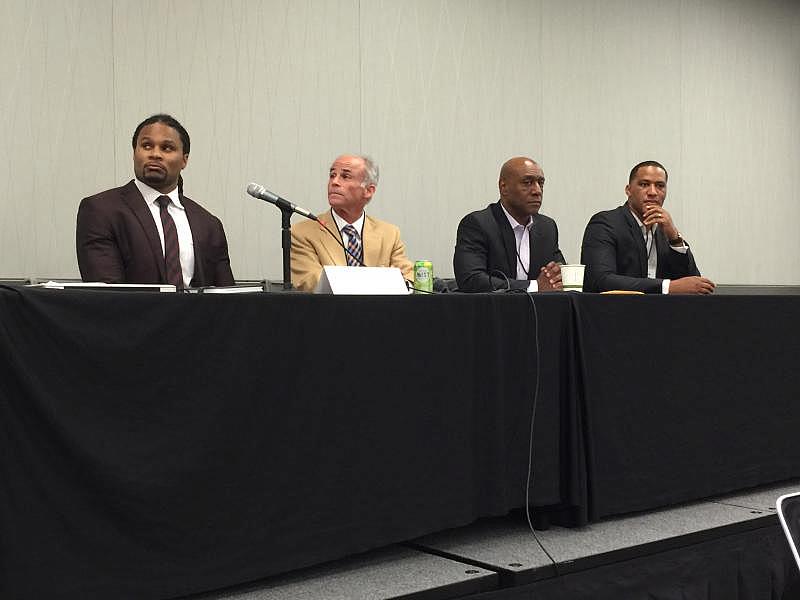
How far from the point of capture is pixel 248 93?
3.64 meters

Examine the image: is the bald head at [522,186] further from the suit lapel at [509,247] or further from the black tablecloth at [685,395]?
the black tablecloth at [685,395]

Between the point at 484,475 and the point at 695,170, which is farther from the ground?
the point at 695,170

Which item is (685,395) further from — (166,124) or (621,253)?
(166,124)

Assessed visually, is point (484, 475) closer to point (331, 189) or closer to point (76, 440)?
point (76, 440)

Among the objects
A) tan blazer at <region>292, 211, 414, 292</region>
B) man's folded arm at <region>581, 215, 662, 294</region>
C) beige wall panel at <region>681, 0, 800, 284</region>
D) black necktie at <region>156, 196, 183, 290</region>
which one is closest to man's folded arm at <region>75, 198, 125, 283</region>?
black necktie at <region>156, 196, 183, 290</region>

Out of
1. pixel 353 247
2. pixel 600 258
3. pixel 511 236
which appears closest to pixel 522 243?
pixel 511 236

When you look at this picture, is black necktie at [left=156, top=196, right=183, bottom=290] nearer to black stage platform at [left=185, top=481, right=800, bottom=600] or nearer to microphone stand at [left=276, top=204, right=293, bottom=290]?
microphone stand at [left=276, top=204, right=293, bottom=290]

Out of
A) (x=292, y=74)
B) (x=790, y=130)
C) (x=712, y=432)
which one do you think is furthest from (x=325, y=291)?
(x=790, y=130)

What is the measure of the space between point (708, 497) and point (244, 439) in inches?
57.0

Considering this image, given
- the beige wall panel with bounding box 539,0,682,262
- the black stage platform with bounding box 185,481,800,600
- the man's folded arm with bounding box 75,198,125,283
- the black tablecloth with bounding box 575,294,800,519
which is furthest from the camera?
the beige wall panel with bounding box 539,0,682,262

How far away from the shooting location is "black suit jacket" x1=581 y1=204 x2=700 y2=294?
10.6 ft

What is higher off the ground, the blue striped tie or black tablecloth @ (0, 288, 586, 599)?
the blue striped tie

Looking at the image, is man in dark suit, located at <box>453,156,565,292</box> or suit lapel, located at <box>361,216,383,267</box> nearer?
suit lapel, located at <box>361,216,383,267</box>

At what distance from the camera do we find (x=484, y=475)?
6.44 feet
